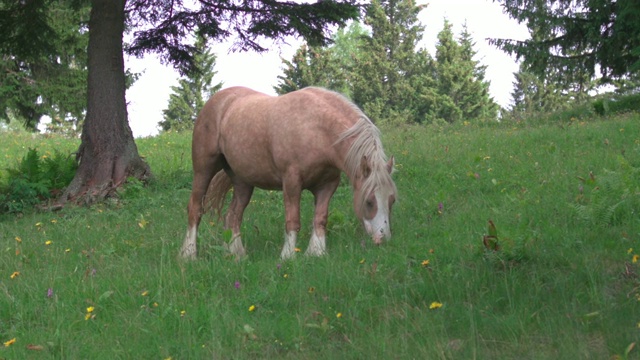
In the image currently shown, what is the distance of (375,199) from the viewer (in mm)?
6316

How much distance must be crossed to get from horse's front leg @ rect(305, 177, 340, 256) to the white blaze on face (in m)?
0.52

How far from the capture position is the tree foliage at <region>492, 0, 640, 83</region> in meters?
17.8

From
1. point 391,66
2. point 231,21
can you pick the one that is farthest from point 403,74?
point 231,21

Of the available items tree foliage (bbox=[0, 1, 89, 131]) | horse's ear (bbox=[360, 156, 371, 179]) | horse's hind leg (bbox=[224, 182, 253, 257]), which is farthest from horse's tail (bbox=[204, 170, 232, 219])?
tree foliage (bbox=[0, 1, 89, 131])

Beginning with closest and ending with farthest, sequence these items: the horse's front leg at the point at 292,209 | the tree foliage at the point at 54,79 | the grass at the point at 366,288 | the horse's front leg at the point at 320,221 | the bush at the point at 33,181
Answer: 1. the grass at the point at 366,288
2. the horse's front leg at the point at 320,221
3. the horse's front leg at the point at 292,209
4. the bush at the point at 33,181
5. the tree foliage at the point at 54,79

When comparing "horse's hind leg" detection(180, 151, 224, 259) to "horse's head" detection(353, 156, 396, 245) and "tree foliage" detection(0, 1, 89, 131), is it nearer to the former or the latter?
"horse's head" detection(353, 156, 396, 245)

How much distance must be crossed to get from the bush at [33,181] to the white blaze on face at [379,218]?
25.5ft

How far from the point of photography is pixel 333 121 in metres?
6.84

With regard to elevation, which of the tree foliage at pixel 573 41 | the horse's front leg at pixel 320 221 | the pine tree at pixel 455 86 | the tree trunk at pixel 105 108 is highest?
the pine tree at pixel 455 86

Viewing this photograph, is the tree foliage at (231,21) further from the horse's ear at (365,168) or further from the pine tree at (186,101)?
the pine tree at (186,101)

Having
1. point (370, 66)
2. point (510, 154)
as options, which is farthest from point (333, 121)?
point (370, 66)

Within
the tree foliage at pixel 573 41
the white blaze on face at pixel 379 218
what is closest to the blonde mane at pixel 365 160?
the white blaze on face at pixel 379 218

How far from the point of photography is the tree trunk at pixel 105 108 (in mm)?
12523

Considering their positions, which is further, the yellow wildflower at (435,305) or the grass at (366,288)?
the yellow wildflower at (435,305)
